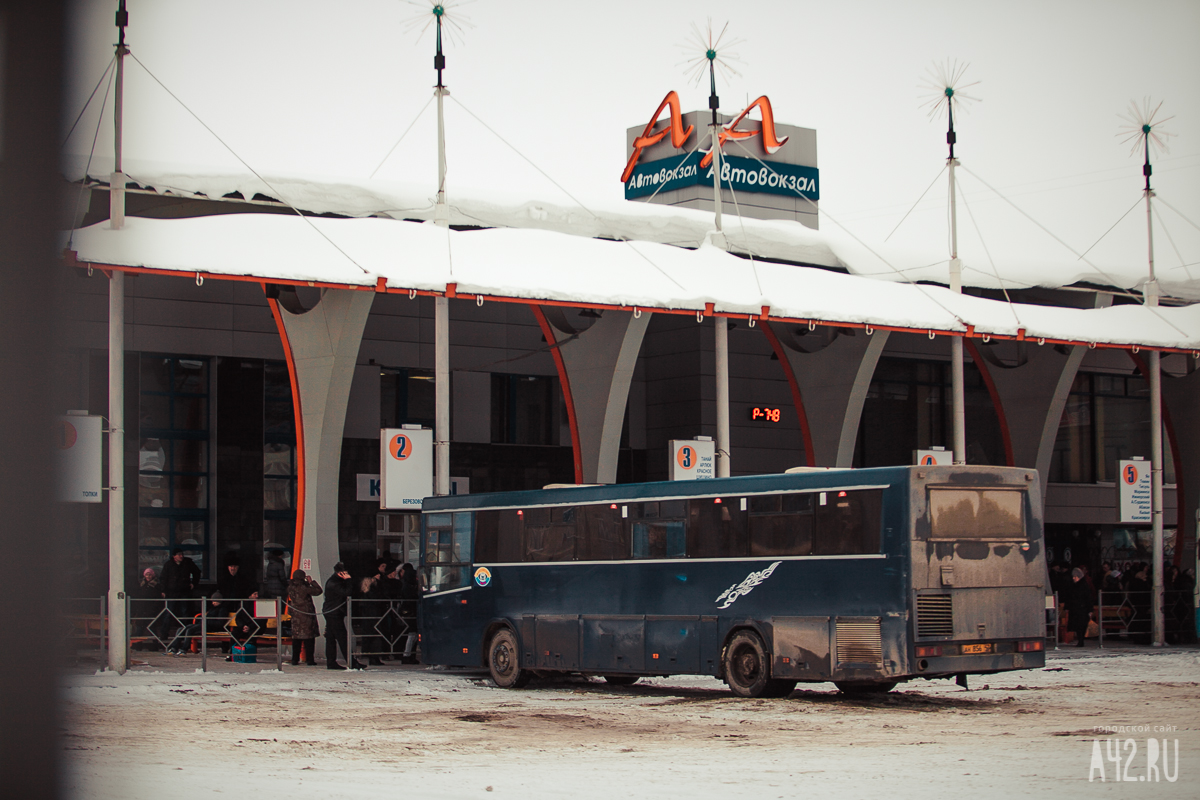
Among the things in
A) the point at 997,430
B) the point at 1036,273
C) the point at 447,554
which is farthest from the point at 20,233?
the point at 997,430

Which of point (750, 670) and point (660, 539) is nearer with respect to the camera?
point (750, 670)

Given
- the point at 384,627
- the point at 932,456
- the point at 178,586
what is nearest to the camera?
the point at 384,627

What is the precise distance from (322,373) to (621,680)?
817 cm

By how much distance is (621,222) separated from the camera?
30.7 metres

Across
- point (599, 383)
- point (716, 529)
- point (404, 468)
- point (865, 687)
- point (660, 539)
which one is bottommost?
point (865, 687)

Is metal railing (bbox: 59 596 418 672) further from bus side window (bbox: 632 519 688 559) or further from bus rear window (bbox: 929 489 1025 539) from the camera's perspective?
bus rear window (bbox: 929 489 1025 539)

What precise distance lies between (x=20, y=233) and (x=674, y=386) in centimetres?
3390

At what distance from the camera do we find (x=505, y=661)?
20172mm

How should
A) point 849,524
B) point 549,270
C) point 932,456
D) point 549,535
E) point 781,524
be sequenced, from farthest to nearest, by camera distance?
point 932,456
point 549,270
point 549,535
point 781,524
point 849,524

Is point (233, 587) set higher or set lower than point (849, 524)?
lower

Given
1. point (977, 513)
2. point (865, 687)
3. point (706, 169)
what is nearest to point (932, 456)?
point (865, 687)

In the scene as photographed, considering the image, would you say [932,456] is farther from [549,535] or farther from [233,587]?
[233,587]

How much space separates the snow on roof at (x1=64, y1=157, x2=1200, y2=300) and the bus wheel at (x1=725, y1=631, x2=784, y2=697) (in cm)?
1185

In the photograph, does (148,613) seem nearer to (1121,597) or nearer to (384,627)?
(384,627)
